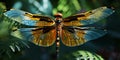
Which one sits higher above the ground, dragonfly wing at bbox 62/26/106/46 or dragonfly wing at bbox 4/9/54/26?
dragonfly wing at bbox 4/9/54/26

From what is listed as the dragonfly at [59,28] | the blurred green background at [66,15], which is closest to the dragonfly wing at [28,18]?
the dragonfly at [59,28]

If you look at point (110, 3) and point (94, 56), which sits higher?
point (110, 3)

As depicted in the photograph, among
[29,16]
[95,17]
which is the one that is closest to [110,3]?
[95,17]

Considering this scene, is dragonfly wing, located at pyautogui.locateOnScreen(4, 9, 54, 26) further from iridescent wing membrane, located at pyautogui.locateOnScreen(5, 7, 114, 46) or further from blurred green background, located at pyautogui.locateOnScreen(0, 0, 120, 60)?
blurred green background, located at pyautogui.locateOnScreen(0, 0, 120, 60)

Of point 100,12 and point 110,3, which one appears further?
point 110,3

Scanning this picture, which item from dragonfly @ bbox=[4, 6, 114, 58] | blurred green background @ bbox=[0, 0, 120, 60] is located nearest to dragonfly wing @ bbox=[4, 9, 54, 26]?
dragonfly @ bbox=[4, 6, 114, 58]

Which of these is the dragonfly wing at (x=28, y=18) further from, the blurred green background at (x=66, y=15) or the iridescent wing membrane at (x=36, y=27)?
the blurred green background at (x=66, y=15)

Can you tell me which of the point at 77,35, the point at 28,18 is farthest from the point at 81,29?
the point at 28,18

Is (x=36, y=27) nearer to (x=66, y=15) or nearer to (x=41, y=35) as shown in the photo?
(x=41, y=35)

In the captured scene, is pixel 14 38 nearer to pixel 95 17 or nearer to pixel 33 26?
pixel 33 26
